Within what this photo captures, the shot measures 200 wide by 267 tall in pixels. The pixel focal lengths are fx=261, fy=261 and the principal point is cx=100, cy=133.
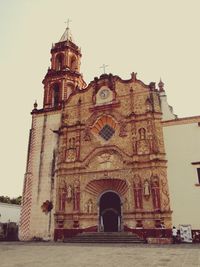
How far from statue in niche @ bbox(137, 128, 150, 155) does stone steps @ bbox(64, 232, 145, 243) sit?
5962mm

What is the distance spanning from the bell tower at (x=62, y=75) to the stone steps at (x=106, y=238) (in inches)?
461

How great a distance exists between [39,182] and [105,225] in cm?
671

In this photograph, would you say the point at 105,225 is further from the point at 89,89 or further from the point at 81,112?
the point at 89,89

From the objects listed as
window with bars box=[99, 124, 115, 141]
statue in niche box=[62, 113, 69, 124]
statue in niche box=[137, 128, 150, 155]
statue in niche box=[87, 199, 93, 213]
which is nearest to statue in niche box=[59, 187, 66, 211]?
statue in niche box=[87, 199, 93, 213]

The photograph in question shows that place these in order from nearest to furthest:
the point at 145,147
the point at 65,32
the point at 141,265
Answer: the point at 141,265
the point at 145,147
the point at 65,32

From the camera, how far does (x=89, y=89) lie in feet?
78.2

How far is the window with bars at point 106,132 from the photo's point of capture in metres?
21.6

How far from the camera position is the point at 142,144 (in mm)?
19938

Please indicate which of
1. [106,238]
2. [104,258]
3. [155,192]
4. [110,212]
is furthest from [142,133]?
[104,258]

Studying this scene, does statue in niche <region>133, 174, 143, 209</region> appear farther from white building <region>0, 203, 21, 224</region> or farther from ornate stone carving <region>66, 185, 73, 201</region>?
white building <region>0, 203, 21, 224</region>

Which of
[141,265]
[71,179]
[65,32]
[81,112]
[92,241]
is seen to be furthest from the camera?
[65,32]

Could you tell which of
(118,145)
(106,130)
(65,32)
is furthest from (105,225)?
(65,32)

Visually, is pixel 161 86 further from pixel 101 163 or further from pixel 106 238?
pixel 106 238

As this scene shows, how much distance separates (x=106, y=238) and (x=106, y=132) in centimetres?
843
